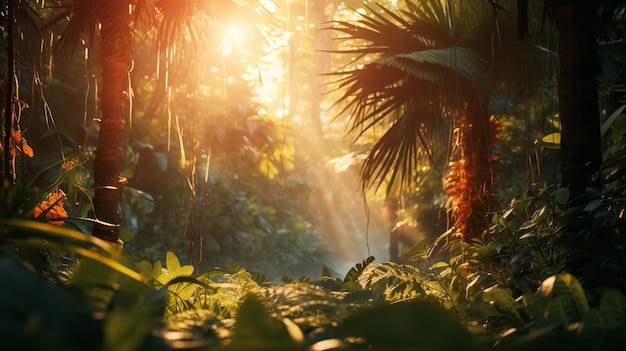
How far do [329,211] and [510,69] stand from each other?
99.5 feet

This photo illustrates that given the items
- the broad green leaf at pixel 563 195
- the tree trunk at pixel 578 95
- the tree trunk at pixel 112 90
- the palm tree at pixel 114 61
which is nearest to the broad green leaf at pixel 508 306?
the broad green leaf at pixel 563 195

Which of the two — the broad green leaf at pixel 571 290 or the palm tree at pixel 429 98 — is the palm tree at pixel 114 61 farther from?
the broad green leaf at pixel 571 290

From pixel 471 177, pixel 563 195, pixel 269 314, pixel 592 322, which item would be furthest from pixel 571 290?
pixel 471 177

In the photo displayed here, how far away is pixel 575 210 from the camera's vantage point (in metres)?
Answer: 2.52

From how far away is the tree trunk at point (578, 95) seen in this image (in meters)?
2.98

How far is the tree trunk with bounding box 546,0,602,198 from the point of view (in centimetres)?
298

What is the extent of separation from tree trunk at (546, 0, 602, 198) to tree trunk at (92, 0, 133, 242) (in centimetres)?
227

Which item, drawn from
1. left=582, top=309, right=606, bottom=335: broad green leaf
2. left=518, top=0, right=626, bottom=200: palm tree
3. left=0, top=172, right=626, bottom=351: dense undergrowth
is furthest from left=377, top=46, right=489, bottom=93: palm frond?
left=582, top=309, right=606, bottom=335: broad green leaf

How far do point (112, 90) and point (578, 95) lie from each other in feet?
7.87

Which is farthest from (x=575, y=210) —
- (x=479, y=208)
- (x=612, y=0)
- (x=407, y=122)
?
(x=407, y=122)

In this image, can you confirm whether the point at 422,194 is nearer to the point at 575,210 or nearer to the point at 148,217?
the point at 148,217

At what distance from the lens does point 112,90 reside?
350 cm

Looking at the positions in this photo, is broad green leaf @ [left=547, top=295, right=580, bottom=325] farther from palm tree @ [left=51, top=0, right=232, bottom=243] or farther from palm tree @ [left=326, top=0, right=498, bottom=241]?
palm tree @ [left=326, top=0, right=498, bottom=241]

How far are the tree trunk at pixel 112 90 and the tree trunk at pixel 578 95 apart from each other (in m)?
2.27
